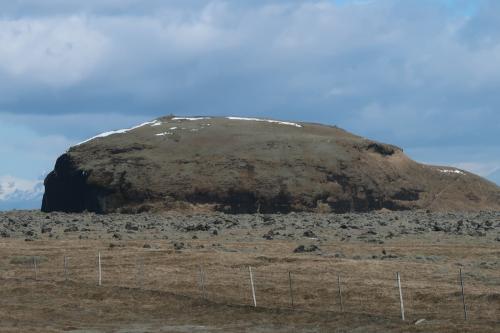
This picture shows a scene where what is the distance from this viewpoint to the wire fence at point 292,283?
30266mm

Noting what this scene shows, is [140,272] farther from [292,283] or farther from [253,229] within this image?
[253,229]

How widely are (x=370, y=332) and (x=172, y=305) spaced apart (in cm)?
926

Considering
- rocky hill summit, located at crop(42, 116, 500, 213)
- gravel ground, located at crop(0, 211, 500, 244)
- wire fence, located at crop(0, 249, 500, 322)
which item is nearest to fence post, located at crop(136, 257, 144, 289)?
wire fence, located at crop(0, 249, 500, 322)

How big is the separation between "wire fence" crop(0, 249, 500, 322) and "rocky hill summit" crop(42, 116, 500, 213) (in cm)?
4401

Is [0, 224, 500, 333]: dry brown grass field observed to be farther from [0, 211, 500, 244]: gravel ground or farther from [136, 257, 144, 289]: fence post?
[0, 211, 500, 244]: gravel ground

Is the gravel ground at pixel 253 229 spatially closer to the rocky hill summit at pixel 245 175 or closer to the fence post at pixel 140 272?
the rocky hill summit at pixel 245 175

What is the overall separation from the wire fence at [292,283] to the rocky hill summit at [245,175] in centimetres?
4401

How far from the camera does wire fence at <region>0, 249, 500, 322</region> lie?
30266mm

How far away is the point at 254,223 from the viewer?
71.8 meters

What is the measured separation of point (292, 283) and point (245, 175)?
5764cm

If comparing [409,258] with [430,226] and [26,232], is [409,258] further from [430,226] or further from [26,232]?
[26,232]

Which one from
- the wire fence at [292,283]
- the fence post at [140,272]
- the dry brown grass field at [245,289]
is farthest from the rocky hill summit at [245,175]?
the fence post at [140,272]

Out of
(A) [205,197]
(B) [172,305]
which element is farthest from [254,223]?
(B) [172,305]

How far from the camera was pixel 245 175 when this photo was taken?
93625 mm
